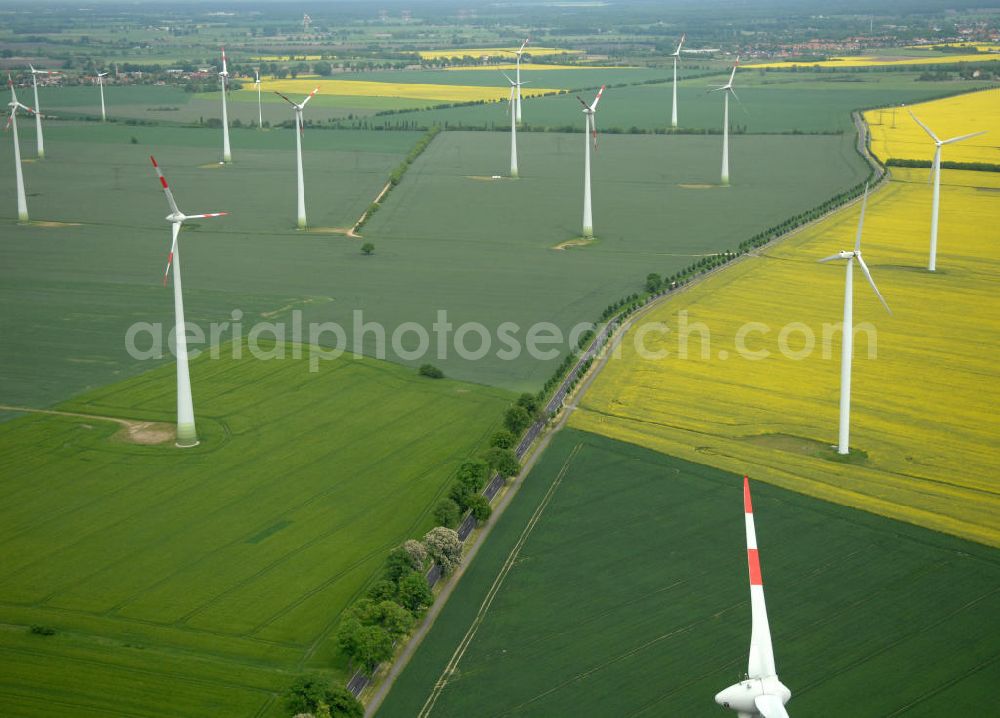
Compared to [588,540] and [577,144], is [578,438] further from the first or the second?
[577,144]

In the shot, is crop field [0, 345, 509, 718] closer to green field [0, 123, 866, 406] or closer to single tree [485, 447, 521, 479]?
single tree [485, 447, 521, 479]

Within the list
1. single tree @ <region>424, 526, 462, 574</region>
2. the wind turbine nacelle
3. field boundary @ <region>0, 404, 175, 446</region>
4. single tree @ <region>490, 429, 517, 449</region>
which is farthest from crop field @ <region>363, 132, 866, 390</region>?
the wind turbine nacelle

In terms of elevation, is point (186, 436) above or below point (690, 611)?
above

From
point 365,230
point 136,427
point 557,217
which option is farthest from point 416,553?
point 557,217

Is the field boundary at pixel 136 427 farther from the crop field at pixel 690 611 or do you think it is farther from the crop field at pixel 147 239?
the crop field at pixel 690 611

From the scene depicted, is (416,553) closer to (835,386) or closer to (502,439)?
(502,439)
